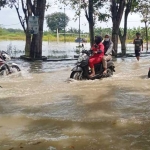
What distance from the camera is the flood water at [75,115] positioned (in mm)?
4426

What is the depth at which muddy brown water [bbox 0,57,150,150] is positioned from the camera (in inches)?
174

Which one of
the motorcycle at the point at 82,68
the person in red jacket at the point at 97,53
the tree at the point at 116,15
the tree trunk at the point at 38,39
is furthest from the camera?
the tree at the point at 116,15

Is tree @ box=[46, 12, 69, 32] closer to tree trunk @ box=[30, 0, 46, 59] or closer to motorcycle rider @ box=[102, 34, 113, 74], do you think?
tree trunk @ box=[30, 0, 46, 59]

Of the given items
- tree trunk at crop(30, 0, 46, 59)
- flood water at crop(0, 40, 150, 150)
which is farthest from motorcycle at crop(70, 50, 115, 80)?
tree trunk at crop(30, 0, 46, 59)

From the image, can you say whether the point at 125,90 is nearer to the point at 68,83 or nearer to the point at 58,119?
the point at 68,83

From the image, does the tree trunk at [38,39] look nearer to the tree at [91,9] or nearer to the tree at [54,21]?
the tree at [91,9]

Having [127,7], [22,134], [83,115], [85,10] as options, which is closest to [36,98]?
[83,115]

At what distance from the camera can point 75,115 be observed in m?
5.90

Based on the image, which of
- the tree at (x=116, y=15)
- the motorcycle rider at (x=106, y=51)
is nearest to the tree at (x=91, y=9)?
the tree at (x=116, y=15)

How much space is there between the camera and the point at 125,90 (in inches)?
339

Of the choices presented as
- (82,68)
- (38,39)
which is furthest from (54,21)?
(82,68)

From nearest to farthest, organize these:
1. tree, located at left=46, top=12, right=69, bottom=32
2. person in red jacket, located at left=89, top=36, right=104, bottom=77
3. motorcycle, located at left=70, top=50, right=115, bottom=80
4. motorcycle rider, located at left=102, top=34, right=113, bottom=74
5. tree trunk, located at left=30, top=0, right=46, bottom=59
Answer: motorcycle, located at left=70, top=50, right=115, bottom=80 < person in red jacket, located at left=89, top=36, right=104, bottom=77 < motorcycle rider, located at left=102, top=34, right=113, bottom=74 < tree trunk, located at left=30, top=0, right=46, bottom=59 < tree, located at left=46, top=12, right=69, bottom=32

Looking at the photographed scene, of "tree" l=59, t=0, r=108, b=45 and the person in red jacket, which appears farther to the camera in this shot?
"tree" l=59, t=0, r=108, b=45

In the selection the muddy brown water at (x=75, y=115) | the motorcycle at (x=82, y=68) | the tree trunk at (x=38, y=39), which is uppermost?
the tree trunk at (x=38, y=39)
